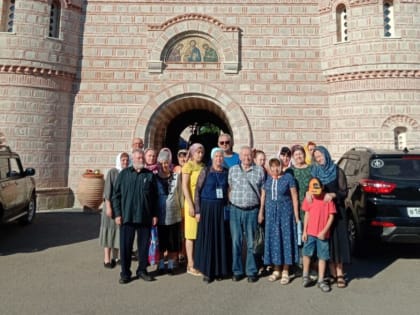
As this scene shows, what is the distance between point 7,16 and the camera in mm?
10750

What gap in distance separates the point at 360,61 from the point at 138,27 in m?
7.52

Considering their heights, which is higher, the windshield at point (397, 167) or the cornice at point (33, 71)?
the cornice at point (33, 71)

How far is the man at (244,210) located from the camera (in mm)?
4617

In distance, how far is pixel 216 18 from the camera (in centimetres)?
1128

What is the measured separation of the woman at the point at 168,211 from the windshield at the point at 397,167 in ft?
10.6

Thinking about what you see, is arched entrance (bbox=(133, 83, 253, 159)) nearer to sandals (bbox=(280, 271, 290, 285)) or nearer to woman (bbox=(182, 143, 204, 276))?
woman (bbox=(182, 143, 204, 276))

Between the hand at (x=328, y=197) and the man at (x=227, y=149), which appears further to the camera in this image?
the man at (x=227, y=149)

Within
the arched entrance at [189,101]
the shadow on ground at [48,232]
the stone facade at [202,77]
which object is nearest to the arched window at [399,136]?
the stone facade at [202,77]

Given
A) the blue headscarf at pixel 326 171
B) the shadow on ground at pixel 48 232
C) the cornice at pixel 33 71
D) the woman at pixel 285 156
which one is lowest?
the shadow on ground at pixel 48 232

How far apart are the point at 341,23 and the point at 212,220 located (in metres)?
9.71

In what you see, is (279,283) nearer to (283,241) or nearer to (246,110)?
(283,241)

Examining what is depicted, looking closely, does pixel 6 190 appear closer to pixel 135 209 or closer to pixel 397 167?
pixel 135 209

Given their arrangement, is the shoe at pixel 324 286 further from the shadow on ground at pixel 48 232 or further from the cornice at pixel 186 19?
the cornice at pixel 186 19

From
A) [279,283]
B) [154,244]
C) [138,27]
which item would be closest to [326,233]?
[279,283]
